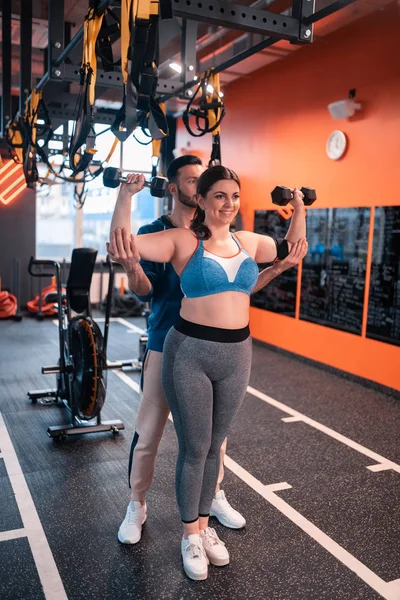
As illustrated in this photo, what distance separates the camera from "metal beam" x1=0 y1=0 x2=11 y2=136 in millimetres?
3931

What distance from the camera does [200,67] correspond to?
245 inches

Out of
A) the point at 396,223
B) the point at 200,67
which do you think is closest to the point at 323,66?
the point at 200,67

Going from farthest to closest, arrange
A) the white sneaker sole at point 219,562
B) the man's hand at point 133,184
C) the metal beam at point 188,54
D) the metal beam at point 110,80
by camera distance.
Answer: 1. the metal beam at point 110,80
2. the metal beam at point 188,54
3. the white sneaker sole at point 219,562
4. the man's hand at point 133,184

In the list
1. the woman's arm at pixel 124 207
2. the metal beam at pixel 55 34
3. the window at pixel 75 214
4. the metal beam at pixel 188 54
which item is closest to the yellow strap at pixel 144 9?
the woman's arm at pixel 124 207

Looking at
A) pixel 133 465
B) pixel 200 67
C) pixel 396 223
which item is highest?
pixel 200 67

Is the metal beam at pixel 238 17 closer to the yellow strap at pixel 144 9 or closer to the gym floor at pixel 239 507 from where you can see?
the yellow strap at pixel 144 9

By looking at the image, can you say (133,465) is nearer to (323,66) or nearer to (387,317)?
(387,317)

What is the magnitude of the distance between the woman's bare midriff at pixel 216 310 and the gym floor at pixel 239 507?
3.27 ft

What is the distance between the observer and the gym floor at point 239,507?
Answer: 6.80 feet

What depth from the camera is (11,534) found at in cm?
232

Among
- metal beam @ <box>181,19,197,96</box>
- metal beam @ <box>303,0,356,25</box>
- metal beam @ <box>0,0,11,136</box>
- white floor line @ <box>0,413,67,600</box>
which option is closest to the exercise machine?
white floor line @ <box>0,413,67,600</box>

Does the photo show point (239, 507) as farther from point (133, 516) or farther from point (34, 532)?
point (34, 532)

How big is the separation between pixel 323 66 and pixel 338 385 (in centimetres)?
317

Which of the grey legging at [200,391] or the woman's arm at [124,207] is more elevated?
the woman's arm at [124,207]
